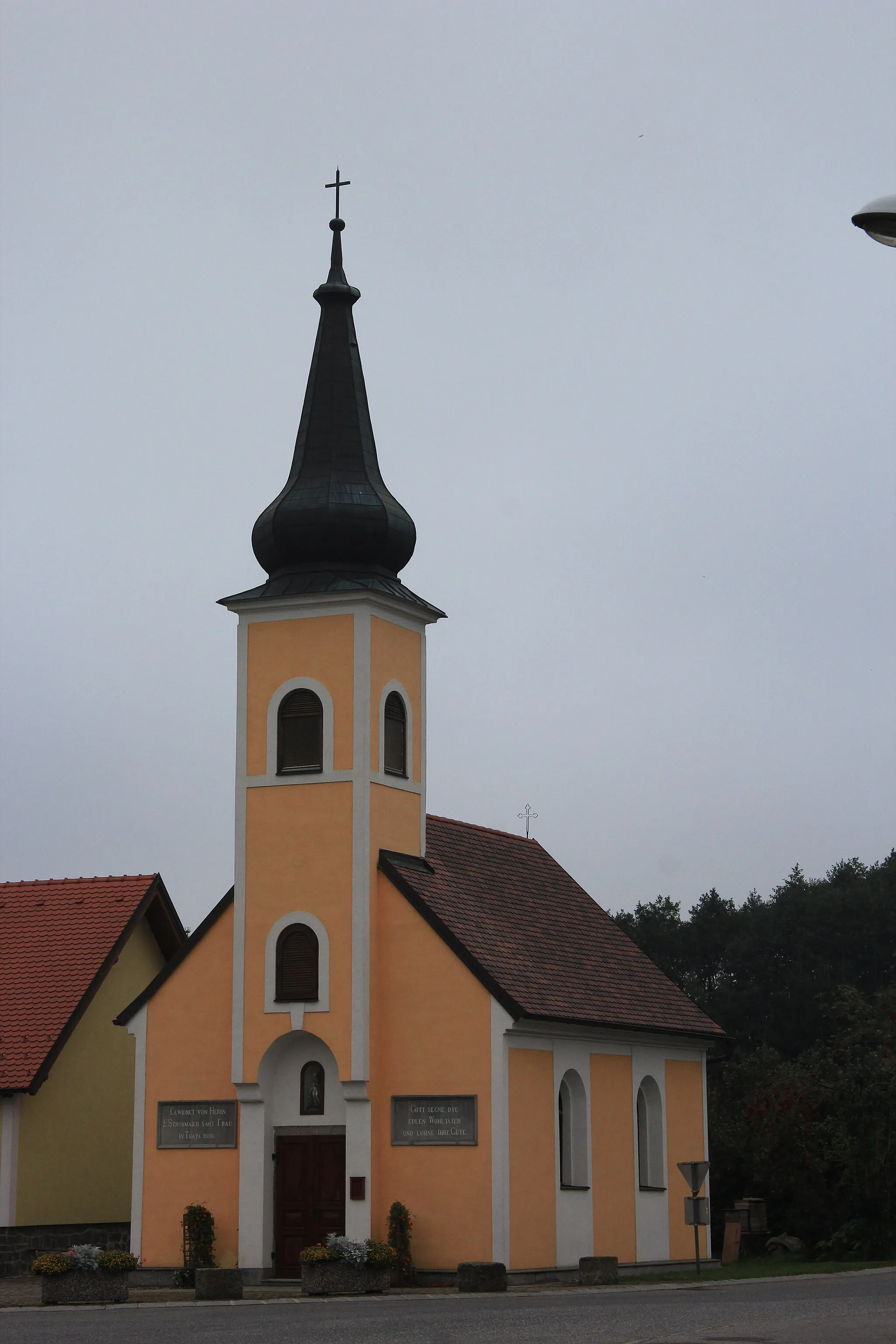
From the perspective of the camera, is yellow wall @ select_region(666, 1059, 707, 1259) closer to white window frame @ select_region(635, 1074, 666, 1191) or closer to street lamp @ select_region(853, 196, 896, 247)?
white window frame @ select_region(635, 1074, 666, 1191)

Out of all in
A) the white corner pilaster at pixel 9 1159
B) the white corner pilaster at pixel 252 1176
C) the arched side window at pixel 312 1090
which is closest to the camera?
the white corner pilaster at pixel 252 1176

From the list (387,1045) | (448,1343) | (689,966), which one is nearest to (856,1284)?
(387,1045)

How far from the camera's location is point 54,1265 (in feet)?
90.1

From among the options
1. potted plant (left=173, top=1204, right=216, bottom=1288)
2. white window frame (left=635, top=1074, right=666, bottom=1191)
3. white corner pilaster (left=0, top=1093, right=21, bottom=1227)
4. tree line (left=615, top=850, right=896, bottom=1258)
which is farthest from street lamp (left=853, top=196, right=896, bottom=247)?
tree line (left=615, top=850, right=896, bottom=1258)

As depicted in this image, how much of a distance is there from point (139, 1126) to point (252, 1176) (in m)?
2.44

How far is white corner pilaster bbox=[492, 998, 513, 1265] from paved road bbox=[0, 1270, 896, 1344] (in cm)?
150

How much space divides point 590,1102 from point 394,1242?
16.7 feet

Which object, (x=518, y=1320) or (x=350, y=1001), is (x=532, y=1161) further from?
(x=518, y=1320)

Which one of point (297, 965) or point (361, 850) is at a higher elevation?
point (361, 850)

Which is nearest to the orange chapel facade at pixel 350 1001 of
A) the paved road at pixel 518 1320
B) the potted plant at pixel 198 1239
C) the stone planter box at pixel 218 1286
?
the potted plant at pixel 198 1239

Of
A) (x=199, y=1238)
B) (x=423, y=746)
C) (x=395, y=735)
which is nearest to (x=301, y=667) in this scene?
(x=395, y=735)

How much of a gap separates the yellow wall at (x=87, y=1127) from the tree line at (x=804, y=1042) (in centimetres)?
1266

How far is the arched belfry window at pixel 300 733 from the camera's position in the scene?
105ft

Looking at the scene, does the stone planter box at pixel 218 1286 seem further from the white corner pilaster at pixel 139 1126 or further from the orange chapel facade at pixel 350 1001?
the white corner pilaster at pixel 139 1126
